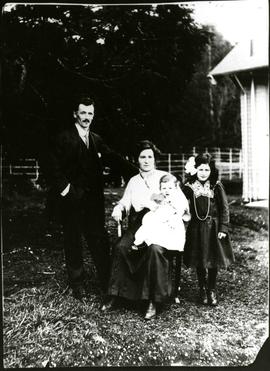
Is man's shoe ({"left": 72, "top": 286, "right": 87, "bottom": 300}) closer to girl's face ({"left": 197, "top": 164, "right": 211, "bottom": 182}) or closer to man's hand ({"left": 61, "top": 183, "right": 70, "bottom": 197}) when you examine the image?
man's hand ({"left": 61, "top": 183, "right": 70, "bottom": 197})

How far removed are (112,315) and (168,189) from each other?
0.67 m

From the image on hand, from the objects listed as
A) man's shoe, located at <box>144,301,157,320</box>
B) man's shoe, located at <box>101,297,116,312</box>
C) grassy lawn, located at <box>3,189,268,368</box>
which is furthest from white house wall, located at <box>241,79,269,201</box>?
man's shoe, located at <box>101,297,116,312</box>

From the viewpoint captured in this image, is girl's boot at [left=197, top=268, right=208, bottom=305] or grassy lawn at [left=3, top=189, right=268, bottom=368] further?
girl's boot at [left=197, top=268, right=208, bottom=305]

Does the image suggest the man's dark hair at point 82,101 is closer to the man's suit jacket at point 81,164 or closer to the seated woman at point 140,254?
the man's suit jacket at point 81,164

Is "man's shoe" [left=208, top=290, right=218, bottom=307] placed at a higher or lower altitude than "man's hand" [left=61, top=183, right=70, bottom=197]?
lower

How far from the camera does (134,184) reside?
2.29 metres

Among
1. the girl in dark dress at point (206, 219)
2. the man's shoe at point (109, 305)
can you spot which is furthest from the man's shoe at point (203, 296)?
the man's shoe at point (109, 305)

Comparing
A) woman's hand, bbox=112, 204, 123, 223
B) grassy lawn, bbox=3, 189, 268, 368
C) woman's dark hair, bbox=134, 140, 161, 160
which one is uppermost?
woman's dark hair, bbox=134, 140, 161, 160

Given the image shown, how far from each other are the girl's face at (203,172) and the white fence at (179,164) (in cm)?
5

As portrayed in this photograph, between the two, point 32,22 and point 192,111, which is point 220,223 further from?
point 32,22

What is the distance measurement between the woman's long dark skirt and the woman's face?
226 millimetres

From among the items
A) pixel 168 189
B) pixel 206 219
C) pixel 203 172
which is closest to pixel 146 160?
pixel 168 189

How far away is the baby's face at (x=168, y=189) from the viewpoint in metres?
2.27

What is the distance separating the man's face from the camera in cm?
228
